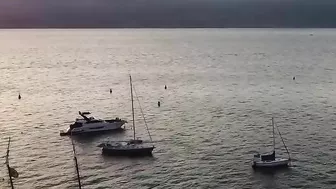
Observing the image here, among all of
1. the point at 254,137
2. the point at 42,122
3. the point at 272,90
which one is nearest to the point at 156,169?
the point at 254,137

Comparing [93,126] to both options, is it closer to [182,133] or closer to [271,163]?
[182,133]

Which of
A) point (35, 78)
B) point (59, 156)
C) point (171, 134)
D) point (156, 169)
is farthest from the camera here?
point (35, 78)

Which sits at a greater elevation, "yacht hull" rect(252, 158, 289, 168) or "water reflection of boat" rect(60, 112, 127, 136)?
"water reflection of boat" rect(60, 112, 127, 136)

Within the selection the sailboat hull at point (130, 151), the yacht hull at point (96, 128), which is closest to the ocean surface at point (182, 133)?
the sailboat hull at point (130, 151)

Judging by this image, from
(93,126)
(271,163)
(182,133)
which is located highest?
(93,126)

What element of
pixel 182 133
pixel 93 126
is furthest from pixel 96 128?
pixel 182 133

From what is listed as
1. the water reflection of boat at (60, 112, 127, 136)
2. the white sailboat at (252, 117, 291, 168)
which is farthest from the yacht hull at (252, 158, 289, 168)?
the water reflection of boat at (60, 112, 127, 136)

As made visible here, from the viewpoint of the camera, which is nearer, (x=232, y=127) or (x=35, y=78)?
(x=232, y=127)

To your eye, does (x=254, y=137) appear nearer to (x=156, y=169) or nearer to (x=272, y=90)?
(x=156, y=169)

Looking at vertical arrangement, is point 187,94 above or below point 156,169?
above

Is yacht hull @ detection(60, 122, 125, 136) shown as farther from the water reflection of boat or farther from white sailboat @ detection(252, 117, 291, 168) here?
white sailboat @ detection(252, 117, 291, 168)

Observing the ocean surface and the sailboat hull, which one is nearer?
the ocean surface
